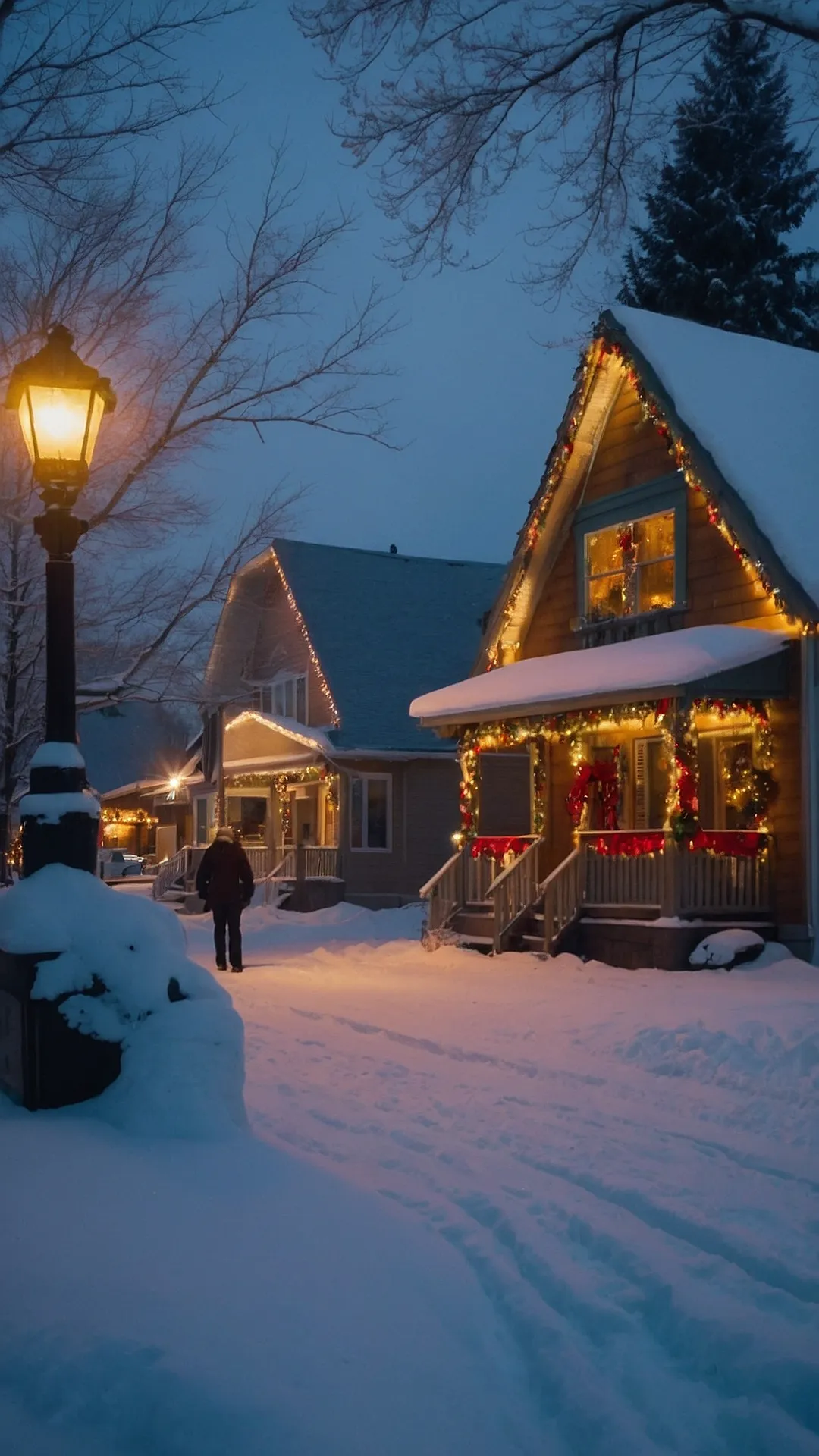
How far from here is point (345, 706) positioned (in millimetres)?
29812

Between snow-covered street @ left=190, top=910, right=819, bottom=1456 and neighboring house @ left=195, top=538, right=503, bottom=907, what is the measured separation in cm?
1455

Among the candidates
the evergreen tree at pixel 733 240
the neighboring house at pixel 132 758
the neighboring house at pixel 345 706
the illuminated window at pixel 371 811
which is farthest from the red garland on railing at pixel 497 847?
the neighboring house at pixel 132 758

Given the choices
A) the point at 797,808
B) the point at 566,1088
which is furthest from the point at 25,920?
the point at 797,808

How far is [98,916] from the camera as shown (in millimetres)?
7359

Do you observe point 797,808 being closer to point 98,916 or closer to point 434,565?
point 98,916

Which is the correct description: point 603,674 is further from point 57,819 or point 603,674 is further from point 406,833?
point 406,833

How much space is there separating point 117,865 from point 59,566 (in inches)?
1626

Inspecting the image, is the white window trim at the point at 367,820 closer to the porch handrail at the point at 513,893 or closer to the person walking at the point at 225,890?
the porch handrail at the point at 513,893

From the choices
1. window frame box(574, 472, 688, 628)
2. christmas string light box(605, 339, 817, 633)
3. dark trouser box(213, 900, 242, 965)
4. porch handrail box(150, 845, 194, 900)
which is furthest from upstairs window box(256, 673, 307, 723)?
christmas string light box(605, 339, 817, 633)

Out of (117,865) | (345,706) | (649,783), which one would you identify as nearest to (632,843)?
(649,783)

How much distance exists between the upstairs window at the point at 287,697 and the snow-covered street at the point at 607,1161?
17191 mm

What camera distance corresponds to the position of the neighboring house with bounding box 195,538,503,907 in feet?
97.0

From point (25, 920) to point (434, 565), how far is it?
29.0 m

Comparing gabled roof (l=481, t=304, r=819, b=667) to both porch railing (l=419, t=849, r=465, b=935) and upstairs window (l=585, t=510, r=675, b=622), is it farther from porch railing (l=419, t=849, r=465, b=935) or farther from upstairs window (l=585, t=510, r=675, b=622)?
porch railing (l=419, t=849, r=465, b=935)
